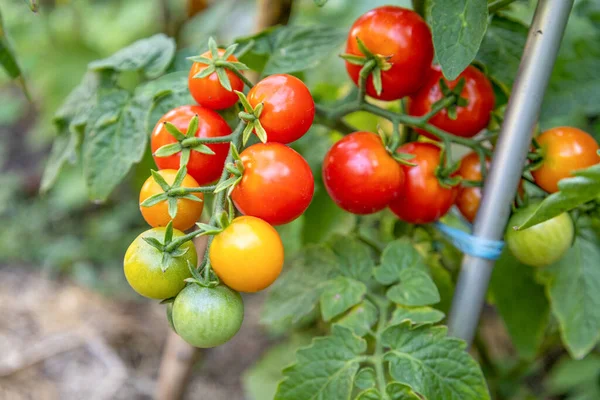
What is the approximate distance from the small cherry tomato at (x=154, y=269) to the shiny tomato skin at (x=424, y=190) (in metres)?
0.34

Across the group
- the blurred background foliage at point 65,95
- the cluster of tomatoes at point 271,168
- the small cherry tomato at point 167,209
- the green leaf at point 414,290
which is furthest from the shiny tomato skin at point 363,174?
the blurred background foliage at point 65,95

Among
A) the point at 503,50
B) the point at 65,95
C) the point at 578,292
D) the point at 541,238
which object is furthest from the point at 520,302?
the point at 65,95

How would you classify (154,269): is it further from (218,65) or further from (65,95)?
(65,95)

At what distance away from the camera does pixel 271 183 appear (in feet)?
1.86

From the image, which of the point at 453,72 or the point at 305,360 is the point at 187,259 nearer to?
the point at 305,360

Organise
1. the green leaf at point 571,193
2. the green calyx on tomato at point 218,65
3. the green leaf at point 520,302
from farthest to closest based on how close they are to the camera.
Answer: the green leaf at point 520,302
the green calyx on tomato at point 218,65
the green leaf at point 571,193

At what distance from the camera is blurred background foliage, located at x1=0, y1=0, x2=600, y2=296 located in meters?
1.35

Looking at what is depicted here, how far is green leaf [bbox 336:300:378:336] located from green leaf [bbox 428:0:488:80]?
0.32 meters

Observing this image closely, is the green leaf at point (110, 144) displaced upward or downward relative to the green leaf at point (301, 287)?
upward

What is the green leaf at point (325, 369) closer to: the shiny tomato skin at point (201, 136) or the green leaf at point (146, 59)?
the shiny tomato skin at point (201, 136)

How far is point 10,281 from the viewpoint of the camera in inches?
81.6

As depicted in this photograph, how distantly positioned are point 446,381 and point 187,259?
0.34 metres

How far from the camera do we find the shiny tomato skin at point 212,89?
657 millimetres

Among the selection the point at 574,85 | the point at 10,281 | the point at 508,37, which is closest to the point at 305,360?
the point at 508,37
